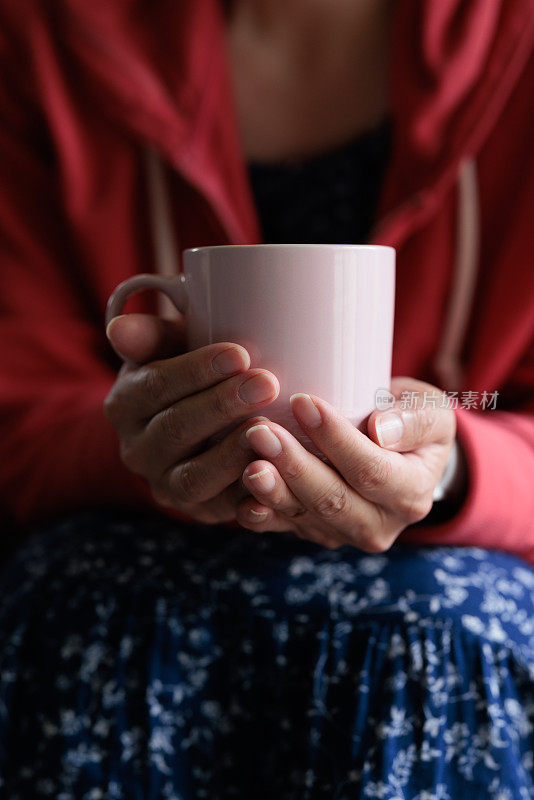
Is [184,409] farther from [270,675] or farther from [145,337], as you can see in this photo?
[270,675]

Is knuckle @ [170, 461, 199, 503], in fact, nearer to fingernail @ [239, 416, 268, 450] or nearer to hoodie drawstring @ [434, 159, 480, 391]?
fingernail @ [239, 416, 268, 450]

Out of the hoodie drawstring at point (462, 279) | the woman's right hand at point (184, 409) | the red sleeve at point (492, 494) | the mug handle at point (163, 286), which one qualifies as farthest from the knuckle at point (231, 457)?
the hoodie drawstring at point (462, 279)

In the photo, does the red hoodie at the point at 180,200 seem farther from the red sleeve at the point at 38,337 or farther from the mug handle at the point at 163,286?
A: the mug handle at the point at 163,286

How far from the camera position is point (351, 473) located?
479 mm

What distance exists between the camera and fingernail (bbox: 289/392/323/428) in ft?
1.46

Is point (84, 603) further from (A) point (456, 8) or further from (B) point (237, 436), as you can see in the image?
(A) point (456, 8)

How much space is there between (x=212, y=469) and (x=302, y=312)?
0.40 ft

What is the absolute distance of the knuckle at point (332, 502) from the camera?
0.48m

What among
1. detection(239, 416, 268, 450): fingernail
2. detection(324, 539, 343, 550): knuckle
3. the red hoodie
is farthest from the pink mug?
the red hoodie

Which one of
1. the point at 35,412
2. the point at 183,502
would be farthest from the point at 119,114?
the point at 183,502

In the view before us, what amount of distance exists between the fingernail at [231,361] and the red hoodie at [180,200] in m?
0.26

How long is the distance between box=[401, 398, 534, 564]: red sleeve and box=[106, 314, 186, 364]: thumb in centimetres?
24

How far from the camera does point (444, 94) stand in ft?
2.41

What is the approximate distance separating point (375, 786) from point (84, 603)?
266mm
